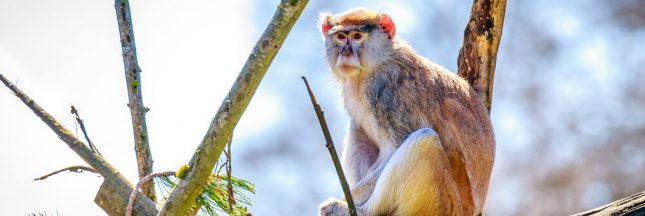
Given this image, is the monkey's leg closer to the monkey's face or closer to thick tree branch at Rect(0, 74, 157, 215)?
the monkey's face

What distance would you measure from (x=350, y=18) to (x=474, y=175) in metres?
1.12

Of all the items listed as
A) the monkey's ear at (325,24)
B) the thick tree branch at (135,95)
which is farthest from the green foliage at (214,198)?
the monkey's ear at (325,24)

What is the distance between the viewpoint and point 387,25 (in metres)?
4.65

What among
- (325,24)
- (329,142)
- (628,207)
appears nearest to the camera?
(329,142)

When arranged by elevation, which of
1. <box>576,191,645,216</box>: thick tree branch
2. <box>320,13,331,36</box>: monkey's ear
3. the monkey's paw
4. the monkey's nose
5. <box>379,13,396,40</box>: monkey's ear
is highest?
<box>320,13,331,36</box>: monkey's ear

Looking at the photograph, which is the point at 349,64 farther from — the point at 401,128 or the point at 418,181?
the point at 418,181

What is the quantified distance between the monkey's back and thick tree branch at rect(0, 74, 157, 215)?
56.9 inches

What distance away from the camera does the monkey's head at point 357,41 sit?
4.48m

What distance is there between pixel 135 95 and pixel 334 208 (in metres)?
1.14

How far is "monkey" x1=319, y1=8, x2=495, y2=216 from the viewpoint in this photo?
399 cm

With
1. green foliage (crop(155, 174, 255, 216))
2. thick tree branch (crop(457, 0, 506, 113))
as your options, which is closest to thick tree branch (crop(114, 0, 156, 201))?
green foliage (crop(155, 174, 255, 216))

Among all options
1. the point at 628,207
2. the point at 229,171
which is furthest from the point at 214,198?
the point at 628,207

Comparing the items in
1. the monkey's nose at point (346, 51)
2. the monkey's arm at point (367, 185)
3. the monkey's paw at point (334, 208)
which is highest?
the monkey's nose at point (346, 51)

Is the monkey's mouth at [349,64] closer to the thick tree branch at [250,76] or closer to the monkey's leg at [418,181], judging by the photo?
the monkey's leg at [418,181]
